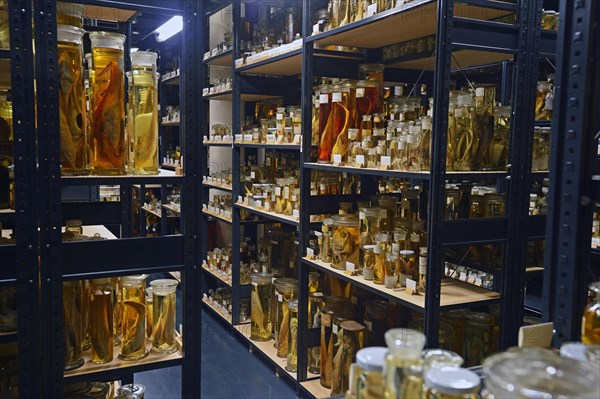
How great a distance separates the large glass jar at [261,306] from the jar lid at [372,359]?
2984 millimetres

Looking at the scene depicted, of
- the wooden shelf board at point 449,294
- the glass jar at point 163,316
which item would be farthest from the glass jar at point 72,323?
the wooden shelf board at point 449,294

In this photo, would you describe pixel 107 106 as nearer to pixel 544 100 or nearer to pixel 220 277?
pixel 544 100

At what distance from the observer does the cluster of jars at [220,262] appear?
4.71 metres

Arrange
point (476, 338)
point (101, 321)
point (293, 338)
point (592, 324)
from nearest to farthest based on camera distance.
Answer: point (592, 324) → point (101, 321) → point (476, 338) → point (293, 338)

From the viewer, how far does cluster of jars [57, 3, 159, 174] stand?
70.7 inches

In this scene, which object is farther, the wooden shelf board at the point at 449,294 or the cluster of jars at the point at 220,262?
the cluster of jars at the point at 220,262

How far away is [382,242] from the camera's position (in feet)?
8.16

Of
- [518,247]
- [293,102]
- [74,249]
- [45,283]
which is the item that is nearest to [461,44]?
[518,247]

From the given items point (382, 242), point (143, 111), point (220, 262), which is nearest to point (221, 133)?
point (220, 262)

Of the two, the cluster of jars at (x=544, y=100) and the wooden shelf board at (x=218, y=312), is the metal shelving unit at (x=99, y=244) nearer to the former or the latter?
the cluster of jars at (x=544, y=100)

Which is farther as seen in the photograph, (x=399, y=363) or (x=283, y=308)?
(x=283, y=308)

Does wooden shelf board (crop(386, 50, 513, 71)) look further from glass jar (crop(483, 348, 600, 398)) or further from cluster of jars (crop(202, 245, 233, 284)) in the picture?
cluster of jars (crop(202, 245, 233, 284))

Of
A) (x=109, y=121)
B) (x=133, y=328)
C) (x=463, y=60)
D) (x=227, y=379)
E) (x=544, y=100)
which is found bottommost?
(x=227, y=379)

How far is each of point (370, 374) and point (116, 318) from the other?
4.81 ft
